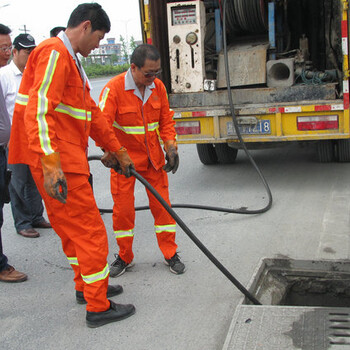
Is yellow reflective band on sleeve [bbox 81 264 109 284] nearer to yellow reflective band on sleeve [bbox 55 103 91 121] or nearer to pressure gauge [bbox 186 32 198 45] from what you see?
yellow reflective band on sleeve [bbox 55 103 91 121]

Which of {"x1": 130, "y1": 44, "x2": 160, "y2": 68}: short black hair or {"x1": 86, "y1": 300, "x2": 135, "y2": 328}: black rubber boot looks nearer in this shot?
{"x1": 86, "y1": 300, "x2": 135, "y2": 328}: black rubber boot

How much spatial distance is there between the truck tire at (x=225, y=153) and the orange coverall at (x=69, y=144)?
411 centimetres

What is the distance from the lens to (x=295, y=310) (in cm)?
296

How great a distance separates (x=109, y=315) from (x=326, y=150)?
4.34 metres

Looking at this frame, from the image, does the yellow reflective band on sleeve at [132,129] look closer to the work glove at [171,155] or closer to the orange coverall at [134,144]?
the orange coverall at [134,144]

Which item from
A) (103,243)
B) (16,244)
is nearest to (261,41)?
(16,244)

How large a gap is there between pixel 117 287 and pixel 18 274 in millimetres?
856

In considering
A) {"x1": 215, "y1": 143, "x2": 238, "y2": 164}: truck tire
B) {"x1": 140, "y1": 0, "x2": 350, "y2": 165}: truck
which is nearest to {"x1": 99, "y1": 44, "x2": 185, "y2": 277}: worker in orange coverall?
{"x1": 140, "y1": 0, "x2": 350, "y2": 165}: truck

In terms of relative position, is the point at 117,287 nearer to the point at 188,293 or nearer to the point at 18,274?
the point at 188,293

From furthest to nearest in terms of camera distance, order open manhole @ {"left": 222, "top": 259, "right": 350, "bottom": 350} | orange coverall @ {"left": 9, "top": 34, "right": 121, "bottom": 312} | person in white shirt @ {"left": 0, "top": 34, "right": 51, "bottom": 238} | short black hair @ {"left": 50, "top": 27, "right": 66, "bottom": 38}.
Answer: short black hair @ {"left": 50, "top": 27, "right": 66, "bottom": 38}
person in white shirt @ {"left": 0, "top": 34, "right": 51, "bottom": 238}
orange coverall @ {"left": 9, "top": 34, "right": 121, "bottom": 312}
open manhole @ {"left": 222, "top": 259, "right": 350, "bottom": 350}

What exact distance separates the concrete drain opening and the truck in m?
2.23

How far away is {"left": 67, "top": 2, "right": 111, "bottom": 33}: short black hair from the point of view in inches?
115

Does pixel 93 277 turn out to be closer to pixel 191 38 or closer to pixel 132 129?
pixel 132 129

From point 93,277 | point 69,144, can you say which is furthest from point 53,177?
point 93,277
